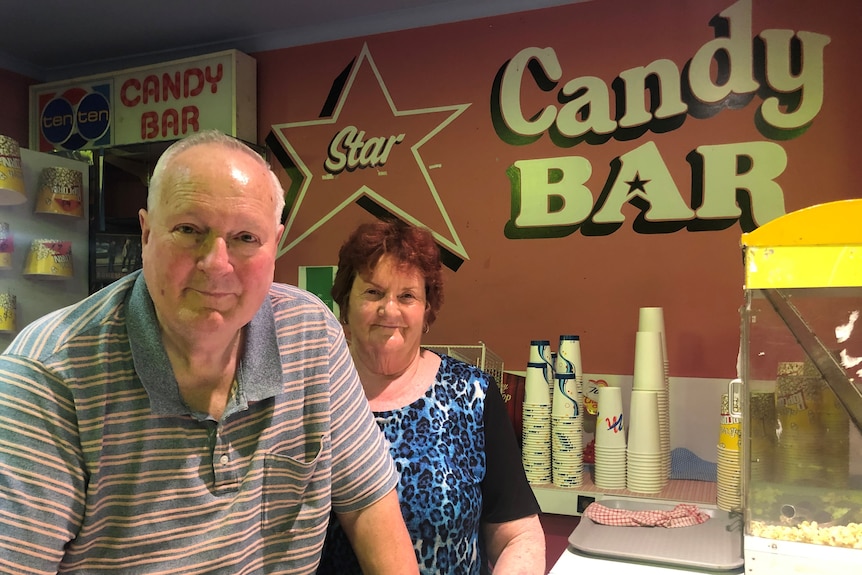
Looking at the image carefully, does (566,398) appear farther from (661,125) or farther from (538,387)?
(661,125)

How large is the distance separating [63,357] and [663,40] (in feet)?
8.05

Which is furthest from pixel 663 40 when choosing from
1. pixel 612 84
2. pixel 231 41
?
pixel 231 41

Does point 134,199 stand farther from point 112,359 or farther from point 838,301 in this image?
point 838,301

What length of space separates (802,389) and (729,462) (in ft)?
2.05

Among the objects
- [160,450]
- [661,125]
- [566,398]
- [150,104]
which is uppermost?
[150,104]

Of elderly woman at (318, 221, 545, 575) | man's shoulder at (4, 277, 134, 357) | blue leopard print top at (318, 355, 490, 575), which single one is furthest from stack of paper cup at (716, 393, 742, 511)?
man's shoulder at (4, 277, 134, 357)

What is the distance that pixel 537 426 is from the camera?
2389 millimetres

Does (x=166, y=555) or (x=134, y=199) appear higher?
(x=134, y=199)

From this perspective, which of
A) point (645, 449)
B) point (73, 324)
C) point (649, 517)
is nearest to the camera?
point (73, 324)

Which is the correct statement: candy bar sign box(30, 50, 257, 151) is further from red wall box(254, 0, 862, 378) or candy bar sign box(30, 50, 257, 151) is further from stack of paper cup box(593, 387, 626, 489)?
stack of paper cup box(593, 387, 626, 489)

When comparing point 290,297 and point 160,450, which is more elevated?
point 290,297

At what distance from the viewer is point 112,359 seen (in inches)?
40.5

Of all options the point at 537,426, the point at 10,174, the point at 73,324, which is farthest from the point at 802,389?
the point at 10,174

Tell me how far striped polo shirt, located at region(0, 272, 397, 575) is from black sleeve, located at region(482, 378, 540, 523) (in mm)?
441
